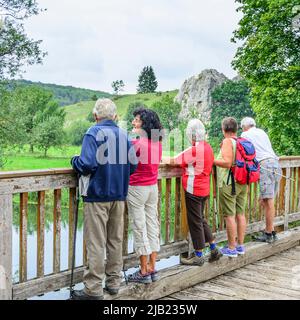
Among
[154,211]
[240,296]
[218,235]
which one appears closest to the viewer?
[154,211]

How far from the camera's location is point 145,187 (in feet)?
12.1

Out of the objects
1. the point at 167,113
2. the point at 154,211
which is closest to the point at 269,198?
the point at 154,211

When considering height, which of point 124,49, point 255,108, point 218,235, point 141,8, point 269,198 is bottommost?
point 218,235

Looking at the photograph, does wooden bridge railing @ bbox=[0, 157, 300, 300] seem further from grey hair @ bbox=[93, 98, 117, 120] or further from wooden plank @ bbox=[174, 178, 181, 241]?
grey hair @ bbox=[93, 98, 117, 120]

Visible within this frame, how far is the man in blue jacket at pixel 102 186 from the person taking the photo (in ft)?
10.6

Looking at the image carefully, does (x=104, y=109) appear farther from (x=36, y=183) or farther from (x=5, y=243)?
(x=5, y=243)

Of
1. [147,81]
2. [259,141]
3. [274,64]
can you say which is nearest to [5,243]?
[259,141]

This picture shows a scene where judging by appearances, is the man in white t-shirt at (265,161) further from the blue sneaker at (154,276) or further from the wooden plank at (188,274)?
the blue sneaker at (154,276)

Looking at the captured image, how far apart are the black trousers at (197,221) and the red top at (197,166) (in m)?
0.06

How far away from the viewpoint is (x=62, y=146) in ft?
160

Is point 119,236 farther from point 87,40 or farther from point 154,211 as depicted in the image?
point 87,40

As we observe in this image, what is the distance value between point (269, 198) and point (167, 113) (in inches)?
2154

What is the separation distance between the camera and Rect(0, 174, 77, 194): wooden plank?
3.10 metres
